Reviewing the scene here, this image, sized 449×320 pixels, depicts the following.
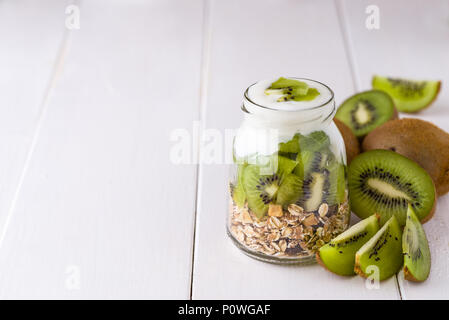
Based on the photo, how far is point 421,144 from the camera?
93cm

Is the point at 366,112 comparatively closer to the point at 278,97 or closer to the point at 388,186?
the point at 388,186

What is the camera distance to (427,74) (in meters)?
1.40

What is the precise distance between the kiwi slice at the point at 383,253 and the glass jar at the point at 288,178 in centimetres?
6

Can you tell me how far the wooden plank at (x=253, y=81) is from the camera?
2.66ft

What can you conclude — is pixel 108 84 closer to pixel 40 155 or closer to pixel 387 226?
pixel 40 155

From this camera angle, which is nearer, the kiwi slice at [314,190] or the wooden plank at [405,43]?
the kiwi slice at [314,190]

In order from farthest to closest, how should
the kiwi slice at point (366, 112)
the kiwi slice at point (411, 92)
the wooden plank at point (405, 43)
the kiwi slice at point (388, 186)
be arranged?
1. the wooden plank at point (405, 43)
2. the kiwi slice at point (411, 92)
3. the kiwi slice at point (366, 112)
4. the kiwi slice at point (388, 186)

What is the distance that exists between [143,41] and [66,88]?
296mm

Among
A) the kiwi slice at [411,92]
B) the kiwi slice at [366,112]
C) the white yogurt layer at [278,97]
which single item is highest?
the white yogurt layer at [278,97]

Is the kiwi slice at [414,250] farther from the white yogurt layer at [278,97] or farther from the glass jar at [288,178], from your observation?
the white yogurt layer at [278,97]

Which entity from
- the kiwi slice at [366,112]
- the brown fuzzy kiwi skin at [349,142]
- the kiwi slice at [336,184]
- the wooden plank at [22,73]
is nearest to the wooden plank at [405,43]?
the kiwi slice at [366,112]

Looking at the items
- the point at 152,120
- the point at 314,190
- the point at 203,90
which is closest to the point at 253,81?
the point at 203,90

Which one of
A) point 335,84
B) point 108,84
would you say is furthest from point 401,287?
point 108,84

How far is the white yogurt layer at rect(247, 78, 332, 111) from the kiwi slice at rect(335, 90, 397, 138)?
0.24 metres
